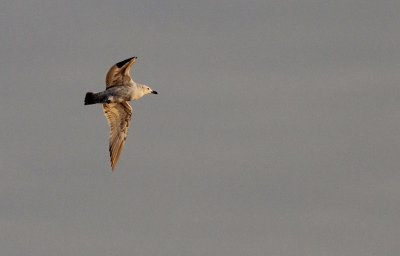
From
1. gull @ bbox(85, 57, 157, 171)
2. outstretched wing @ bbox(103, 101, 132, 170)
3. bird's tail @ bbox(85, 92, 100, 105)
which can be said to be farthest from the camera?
outstretched wing @ bbox(103, 101, 132, 170)

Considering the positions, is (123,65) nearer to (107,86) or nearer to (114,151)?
(107,86)

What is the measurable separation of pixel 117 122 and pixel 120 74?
15.7 ft

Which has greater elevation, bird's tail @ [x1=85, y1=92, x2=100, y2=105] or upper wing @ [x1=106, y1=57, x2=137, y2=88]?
upper wing @ [x1=106, y1=57, x2=137, y2=88]

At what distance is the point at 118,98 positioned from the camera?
69.3 m

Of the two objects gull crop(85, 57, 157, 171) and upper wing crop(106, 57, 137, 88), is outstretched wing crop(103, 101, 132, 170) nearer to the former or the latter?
gull crop(85, 57, 157, 171)

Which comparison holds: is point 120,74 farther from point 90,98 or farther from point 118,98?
point 90,98

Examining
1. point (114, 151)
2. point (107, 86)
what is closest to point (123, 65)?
point (107, 86)

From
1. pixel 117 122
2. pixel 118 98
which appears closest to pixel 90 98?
pixel 118 98

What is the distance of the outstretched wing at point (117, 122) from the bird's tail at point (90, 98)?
370 centimetres

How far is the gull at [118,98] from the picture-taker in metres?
68.9

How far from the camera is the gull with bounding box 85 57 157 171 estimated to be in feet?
226

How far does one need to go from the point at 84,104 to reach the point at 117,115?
5.45 meters

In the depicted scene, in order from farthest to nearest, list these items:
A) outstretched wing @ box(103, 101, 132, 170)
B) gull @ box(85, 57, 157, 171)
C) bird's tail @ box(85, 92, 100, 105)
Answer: outstretched wing @ box(103, 101, 132, 170), gull @ box(85, 57, 157, 171), bird's tail @ box(85, 92, 100, 105)

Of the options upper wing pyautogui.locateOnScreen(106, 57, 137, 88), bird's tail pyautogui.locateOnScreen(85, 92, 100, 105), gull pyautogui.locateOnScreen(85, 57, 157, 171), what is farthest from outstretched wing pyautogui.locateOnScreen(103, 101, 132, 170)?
bird's tail pyautogui.locateOnScreen(85, 92, 100, 105)
